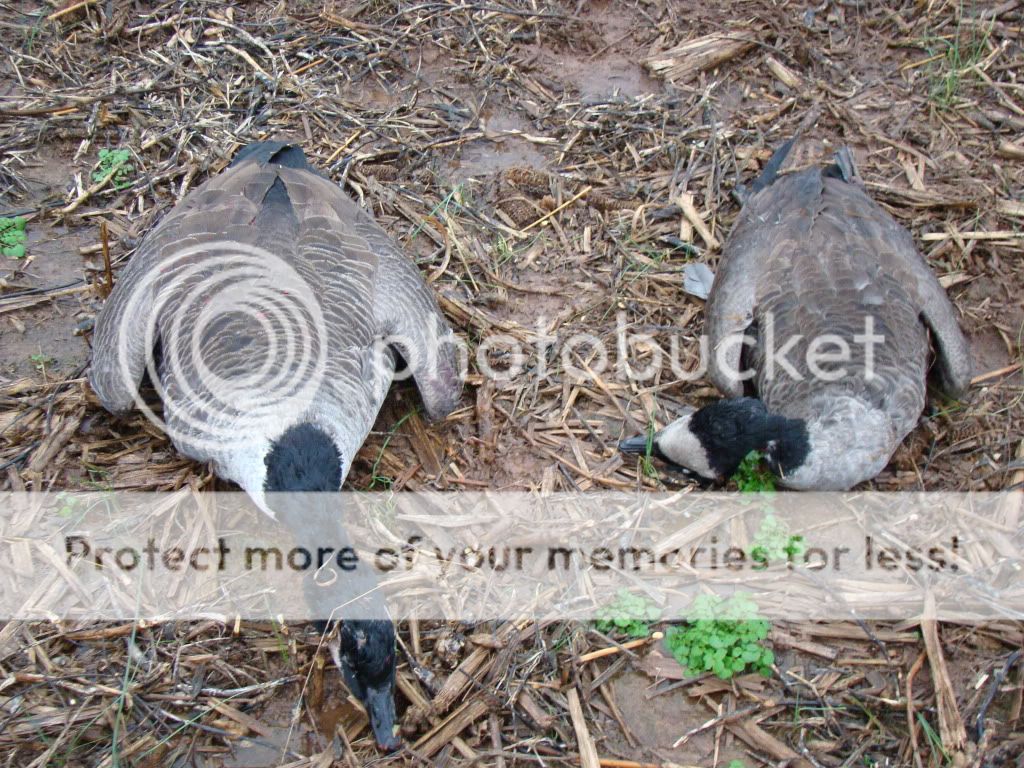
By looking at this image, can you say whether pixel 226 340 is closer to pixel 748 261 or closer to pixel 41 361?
pixel 41 361

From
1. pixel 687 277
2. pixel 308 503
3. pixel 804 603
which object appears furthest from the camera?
pixel 687 277

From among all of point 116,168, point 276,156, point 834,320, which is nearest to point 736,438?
point 834,320

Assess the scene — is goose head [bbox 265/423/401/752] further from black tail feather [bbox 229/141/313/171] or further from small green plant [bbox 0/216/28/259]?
small green plant [bbox 0/216/28/259]

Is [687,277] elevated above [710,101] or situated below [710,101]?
below

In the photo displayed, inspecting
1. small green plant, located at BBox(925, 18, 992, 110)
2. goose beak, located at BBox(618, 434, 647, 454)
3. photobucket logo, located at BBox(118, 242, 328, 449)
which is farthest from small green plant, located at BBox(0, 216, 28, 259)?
small green plant, located at BBox(925, 18, 992, 110)

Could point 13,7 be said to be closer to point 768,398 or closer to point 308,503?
point 308,503

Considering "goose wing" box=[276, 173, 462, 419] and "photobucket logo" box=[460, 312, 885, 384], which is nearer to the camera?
"photobucket logo" box=[460, 312, 885, 384]

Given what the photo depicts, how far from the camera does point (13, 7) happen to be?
7.11 metres

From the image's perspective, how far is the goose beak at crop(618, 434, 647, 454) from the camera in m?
4.71

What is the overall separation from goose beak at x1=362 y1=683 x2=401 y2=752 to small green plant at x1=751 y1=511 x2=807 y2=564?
6.36 ft

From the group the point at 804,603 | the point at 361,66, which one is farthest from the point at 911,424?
the point at 361,66

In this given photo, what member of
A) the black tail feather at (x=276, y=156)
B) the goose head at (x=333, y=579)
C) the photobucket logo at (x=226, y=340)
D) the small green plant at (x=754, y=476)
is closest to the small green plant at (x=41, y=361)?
the photobucket logo at (x=226, y=340)

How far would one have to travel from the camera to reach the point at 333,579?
12.0ft

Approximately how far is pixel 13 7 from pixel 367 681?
6691mm
